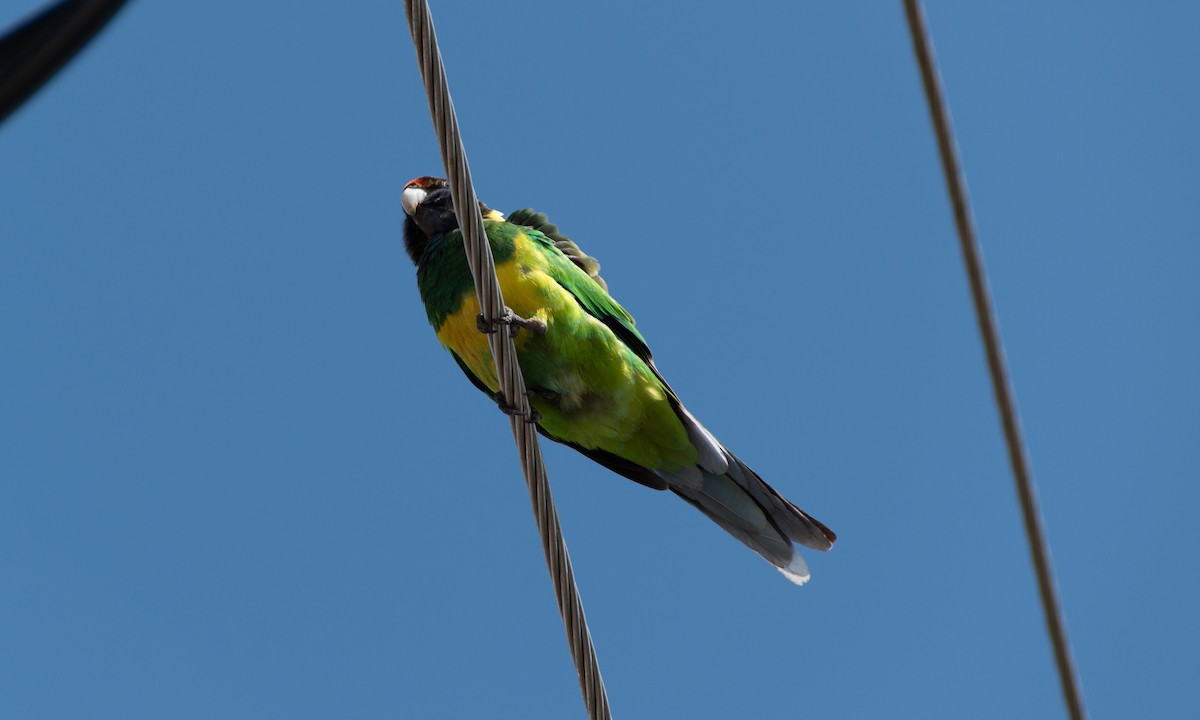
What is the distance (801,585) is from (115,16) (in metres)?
3.80

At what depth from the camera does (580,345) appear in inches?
164

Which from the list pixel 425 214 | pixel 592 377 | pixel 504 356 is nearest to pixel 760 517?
pixel 592 377

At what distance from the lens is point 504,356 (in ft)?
10.4

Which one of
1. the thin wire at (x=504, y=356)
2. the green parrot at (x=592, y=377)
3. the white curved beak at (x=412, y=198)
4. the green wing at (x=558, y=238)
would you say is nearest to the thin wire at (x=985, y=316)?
the thin wire at (x=504, y=356)

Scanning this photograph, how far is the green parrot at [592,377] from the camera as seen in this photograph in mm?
4137

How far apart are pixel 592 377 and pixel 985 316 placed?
285cm

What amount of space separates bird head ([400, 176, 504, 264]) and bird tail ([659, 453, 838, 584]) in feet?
5.19

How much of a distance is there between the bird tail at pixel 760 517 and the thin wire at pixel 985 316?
2.88 metres

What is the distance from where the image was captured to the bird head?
490cm

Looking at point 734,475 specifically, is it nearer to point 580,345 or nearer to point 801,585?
point 801,585

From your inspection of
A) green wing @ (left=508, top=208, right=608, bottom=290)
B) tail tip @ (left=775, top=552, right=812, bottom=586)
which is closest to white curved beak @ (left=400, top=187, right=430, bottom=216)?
green wing @ (left=508, top=208, right=608, bottom=290)

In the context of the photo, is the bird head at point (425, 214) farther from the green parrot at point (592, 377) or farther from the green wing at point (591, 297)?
the green wing at point (591, 297)

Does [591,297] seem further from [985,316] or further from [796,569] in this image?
[985,316]

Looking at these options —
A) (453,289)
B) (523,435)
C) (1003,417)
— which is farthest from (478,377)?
(1003,417)
